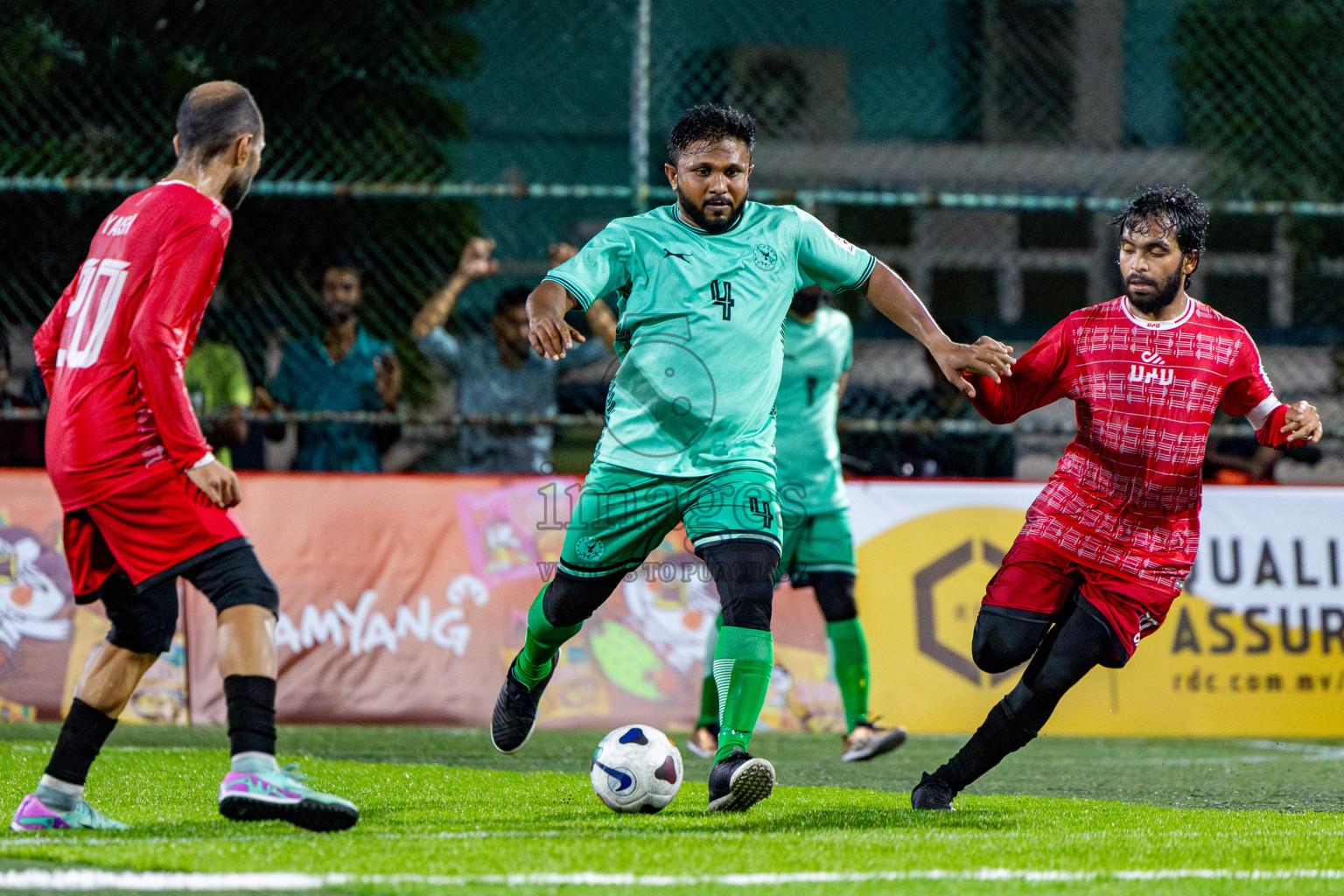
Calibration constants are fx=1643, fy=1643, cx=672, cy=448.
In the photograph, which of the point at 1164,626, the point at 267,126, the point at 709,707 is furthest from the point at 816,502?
the point at 267,126

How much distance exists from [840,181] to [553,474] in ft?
25.8

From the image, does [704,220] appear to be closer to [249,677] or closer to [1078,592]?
[1078,592]

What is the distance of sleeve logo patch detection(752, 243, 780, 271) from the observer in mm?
5047

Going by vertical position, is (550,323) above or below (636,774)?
above

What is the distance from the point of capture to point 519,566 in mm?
8336

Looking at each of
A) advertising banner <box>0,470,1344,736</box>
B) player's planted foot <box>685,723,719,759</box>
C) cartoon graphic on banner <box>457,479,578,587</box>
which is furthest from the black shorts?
cartoon graphic on banner <box>457,479,578,587</box>

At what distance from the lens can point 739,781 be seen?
454cm

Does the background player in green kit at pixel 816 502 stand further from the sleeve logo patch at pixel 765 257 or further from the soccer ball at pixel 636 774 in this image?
the soccer ball at pixel 636 774

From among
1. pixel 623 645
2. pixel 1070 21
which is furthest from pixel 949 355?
pixel 1070 21

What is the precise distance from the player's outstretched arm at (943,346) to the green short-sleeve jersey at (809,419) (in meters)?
2.16

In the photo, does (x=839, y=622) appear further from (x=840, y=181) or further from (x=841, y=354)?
(x=840, y=181)

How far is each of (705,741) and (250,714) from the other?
3306 mm

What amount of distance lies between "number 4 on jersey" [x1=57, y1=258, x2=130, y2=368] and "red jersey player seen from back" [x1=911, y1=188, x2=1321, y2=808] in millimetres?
2472

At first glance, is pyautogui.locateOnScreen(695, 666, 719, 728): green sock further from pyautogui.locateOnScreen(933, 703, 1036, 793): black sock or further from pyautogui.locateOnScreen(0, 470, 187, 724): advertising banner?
pyautogui.locateOnScreen(0, 470, 187, 724): advertising banner
